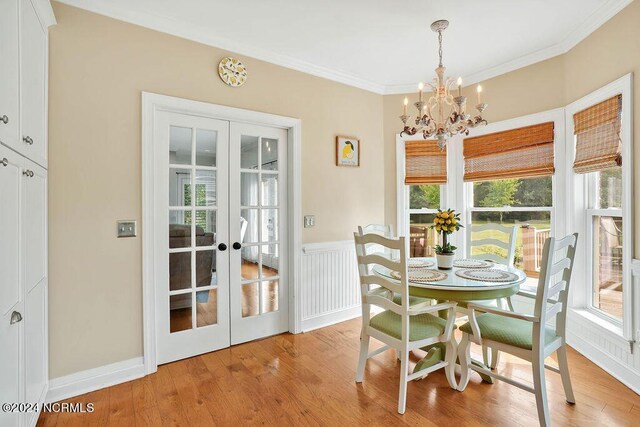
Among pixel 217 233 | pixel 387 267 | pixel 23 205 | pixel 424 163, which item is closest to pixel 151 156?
pixel 217 233

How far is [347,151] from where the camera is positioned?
3.57 meters

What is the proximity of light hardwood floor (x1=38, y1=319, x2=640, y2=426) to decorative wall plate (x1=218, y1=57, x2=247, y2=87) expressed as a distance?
7.68 feet

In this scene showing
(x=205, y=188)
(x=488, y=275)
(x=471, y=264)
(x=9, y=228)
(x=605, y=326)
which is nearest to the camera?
(x=9, y=228)

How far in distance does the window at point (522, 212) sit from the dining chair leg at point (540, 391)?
5.09 feet

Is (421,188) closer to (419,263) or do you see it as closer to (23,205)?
(419,263)

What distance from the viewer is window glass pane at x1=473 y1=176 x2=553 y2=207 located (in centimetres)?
316

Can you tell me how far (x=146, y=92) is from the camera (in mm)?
2416

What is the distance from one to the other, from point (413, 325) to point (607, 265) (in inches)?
71.7

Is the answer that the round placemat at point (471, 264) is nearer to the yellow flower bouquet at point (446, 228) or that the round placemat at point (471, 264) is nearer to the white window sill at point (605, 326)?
the yellow flower bouquet at point (446, 228)

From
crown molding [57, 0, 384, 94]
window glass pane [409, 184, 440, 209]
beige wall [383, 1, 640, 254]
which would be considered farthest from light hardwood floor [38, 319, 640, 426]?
crown molding [57, 0, 384, 94]

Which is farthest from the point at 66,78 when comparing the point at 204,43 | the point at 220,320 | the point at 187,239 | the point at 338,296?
the point at 338,296

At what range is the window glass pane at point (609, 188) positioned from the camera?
2.47 m

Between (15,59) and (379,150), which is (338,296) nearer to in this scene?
(379,150)

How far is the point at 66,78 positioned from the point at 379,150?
2.95 meters
